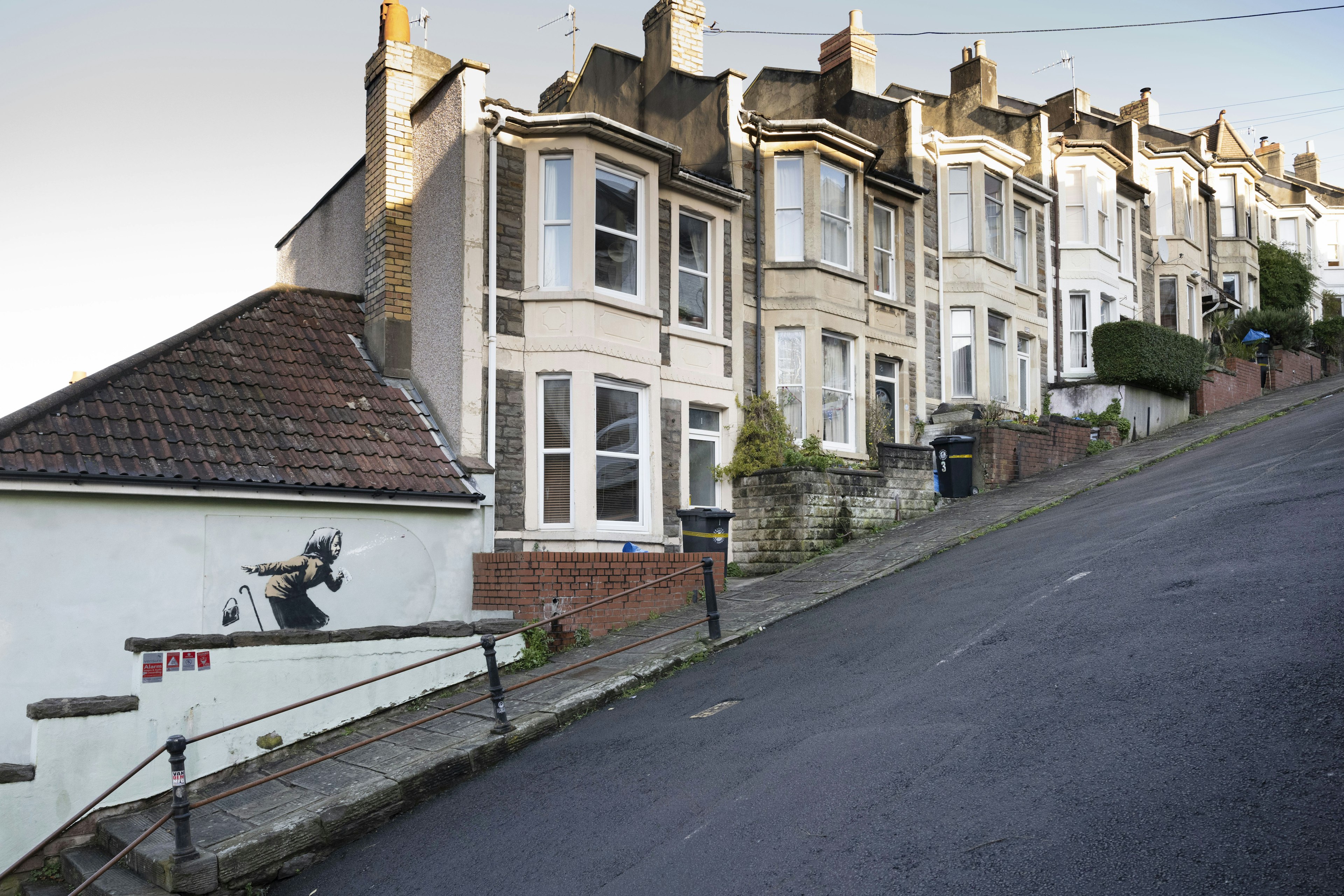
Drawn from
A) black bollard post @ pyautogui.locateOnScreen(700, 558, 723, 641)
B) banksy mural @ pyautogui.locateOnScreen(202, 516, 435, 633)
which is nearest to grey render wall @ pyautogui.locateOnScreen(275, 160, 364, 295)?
banksy mural @ pyautogui.locateOnScreen(202, 516, 435, 633)

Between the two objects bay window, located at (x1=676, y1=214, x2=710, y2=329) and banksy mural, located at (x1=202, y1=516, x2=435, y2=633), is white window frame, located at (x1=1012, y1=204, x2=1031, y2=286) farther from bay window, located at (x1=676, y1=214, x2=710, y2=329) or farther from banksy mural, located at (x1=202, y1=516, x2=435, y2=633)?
banksy mural, located at (x1=202, y1=516, x2=435, y2=633)

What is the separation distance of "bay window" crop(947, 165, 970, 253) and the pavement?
11.0 m

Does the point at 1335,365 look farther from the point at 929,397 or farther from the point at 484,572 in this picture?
the point at 484,572

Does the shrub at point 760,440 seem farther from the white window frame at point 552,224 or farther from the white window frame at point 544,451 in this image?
the white window frame at point 552,224

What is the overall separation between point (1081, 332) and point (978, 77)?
7.43 metres

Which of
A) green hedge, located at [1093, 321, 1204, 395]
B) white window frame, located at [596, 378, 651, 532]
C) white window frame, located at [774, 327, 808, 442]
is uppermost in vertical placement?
green hedge, located at [1093, 321, 1204, 395]

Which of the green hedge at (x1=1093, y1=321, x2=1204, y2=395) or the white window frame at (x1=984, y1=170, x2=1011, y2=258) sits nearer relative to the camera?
the white window frame at (x1=984, y1=170, x2=1011, y2=258)

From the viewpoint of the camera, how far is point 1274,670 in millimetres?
6359

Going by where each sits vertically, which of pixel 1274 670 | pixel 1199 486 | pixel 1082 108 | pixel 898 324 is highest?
pixel 1082 108

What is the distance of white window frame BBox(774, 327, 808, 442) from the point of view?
60.4 feet

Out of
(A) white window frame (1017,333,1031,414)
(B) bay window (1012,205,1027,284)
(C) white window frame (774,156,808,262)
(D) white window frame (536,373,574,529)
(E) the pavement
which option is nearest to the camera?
(E) the pavement

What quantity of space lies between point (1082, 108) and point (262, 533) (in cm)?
3358

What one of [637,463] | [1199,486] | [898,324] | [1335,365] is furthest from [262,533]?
[1335,365]

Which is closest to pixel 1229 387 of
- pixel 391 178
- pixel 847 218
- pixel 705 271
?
pixel 847 218
